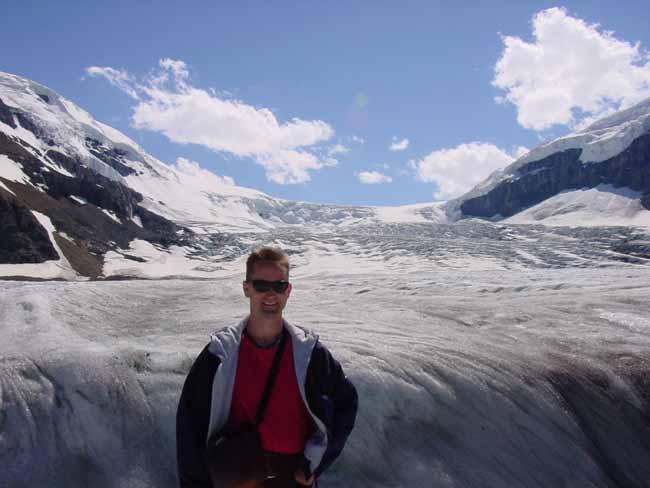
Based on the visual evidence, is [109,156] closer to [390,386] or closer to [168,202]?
[168,202]

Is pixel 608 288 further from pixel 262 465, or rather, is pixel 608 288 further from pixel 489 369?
pixel 262 465

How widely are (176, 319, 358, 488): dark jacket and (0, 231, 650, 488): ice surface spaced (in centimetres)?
118

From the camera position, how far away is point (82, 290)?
6.43m

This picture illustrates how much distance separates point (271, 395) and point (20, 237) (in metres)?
41.0

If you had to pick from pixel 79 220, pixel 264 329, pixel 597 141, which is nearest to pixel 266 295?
pixel 264 329

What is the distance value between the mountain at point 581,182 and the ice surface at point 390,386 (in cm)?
10176

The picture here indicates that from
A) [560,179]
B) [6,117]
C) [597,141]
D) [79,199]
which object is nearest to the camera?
[79,199]

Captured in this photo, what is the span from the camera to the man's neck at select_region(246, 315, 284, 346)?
106 inches

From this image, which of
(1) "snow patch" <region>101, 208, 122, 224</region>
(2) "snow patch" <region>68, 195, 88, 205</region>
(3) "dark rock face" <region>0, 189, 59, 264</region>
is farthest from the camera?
(1) "snow patch" <region>101, 208, 122, 224</region>

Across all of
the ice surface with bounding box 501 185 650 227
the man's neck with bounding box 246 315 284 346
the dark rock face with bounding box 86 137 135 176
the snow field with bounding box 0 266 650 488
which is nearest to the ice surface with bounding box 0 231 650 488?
the snow field with bounding box 0 266 650 488

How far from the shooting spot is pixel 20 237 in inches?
1470

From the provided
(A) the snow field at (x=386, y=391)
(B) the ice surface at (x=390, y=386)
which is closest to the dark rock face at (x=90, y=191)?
(B) the ice surface at (x=390, y=386)

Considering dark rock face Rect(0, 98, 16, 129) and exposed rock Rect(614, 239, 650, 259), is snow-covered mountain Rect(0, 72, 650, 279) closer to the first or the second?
dark rock face Rect(0, 98, 16, 129)

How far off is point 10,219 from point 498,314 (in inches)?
1575
